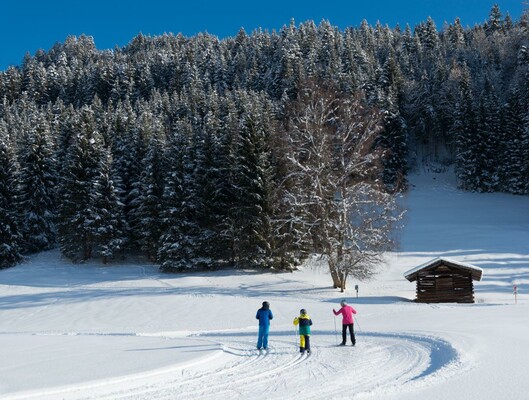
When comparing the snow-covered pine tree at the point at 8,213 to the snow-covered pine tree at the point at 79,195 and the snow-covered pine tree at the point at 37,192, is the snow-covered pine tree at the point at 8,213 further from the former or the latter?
the snow-covered pine tree at the point at 79,195

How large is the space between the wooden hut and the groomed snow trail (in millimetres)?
14615

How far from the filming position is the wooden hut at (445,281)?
2820 cm

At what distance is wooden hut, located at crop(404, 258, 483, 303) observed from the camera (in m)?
28.2

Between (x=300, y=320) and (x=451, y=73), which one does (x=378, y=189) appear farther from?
(x=451, y=73)

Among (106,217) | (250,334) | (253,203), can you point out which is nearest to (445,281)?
(250,334)

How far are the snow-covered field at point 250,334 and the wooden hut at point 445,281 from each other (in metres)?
1.14

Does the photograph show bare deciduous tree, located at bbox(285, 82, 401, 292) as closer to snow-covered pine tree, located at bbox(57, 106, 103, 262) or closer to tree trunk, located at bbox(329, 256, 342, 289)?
tree trunk, located at bbox(329, 256, 342, 289)

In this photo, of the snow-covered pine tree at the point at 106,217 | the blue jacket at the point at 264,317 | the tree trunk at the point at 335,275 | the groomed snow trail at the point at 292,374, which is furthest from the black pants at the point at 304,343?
the snow-covered pine tree at the point at 106,217

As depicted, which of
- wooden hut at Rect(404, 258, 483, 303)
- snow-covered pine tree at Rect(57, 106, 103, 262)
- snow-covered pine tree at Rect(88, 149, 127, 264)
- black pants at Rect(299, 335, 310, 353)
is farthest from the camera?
snow-covered pine tree at Rect(57, 106, 103, 262)

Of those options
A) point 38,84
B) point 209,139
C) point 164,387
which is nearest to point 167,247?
point 209,139

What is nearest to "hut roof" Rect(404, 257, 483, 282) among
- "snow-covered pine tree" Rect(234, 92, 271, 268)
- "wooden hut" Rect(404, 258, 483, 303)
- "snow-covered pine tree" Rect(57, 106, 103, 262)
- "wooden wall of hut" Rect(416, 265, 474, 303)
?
"wooden hut" Rect(404, 258, 483, 303)

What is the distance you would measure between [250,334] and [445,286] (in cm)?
1458

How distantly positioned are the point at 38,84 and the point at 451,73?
8943cm

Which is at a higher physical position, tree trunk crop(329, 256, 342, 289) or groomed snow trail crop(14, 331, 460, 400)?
tree trunk crop(329, 256, 342, 289)
